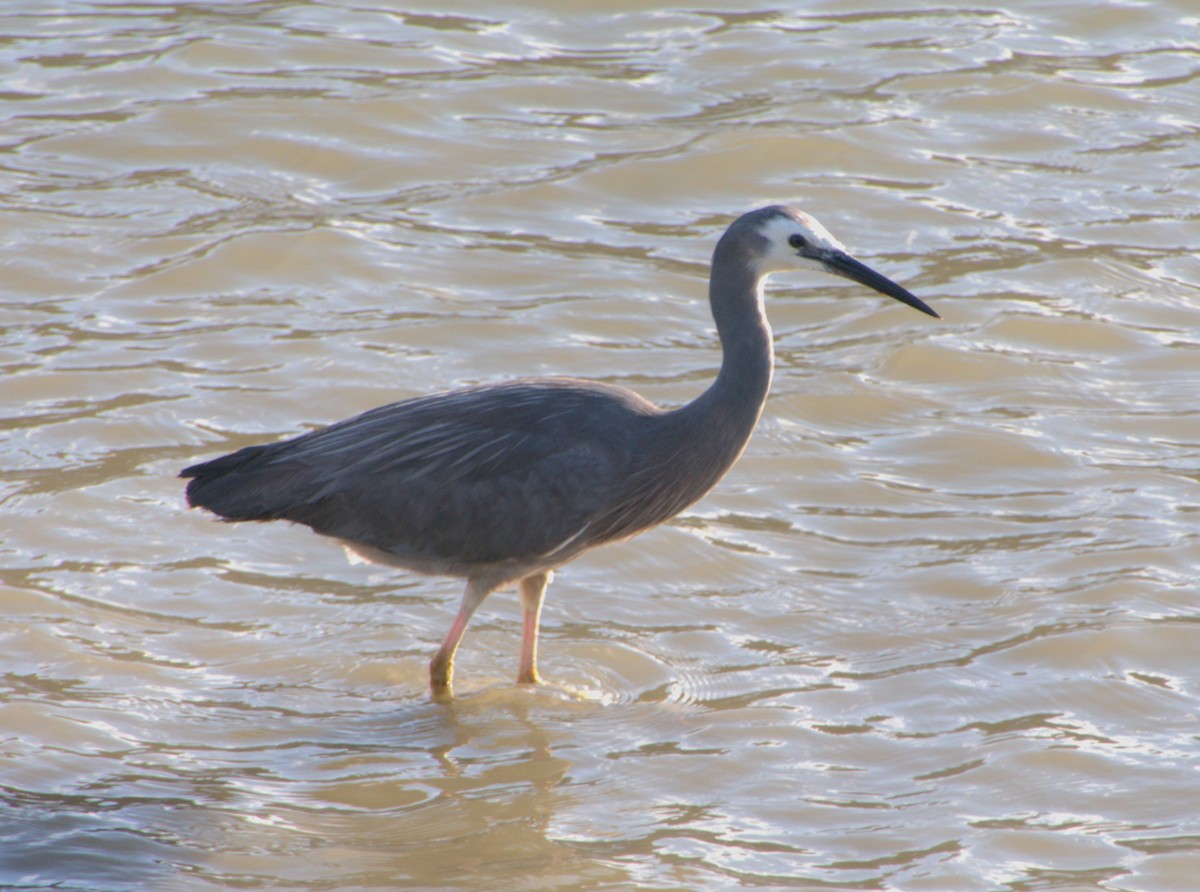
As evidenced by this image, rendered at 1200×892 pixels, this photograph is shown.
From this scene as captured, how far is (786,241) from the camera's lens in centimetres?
779

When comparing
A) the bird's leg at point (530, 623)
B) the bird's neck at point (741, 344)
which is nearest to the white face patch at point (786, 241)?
the bird's neck at point (741, 344)

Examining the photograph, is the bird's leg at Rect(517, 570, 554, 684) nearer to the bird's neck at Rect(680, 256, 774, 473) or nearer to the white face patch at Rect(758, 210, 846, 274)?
the bird's neck at Rect(680, 256, 774, 473)

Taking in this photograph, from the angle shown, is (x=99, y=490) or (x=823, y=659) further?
(x=99, y=490)

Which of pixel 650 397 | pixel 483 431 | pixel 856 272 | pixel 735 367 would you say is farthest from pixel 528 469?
pixel 650 397

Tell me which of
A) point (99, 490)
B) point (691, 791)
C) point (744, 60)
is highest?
point (744, 60)

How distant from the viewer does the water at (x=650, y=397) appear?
6.86m

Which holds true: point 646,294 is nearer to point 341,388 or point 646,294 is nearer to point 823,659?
point 341,388

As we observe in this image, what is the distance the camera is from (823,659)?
8086 millimetres

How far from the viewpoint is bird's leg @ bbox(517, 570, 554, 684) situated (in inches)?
311

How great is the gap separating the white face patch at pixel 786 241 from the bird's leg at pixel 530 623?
1.69 meters

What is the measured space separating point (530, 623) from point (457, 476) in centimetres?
74

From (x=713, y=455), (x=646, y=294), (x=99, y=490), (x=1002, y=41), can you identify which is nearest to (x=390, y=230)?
(x=646, y=294)

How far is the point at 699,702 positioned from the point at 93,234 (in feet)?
20.5

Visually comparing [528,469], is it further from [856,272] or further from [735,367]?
[856,272]
